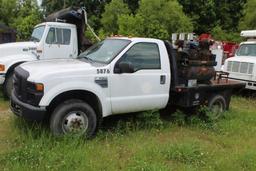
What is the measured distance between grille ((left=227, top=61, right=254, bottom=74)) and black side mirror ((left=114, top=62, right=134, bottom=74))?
21.3 feet

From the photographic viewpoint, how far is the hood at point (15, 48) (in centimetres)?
985

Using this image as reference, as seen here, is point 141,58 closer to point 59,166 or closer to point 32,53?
point 59,166

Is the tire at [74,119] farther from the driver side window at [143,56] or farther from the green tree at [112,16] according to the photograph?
the green tree at [112,16]

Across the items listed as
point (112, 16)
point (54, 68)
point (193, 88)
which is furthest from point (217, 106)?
point (112, 16)

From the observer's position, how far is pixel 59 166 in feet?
16.7

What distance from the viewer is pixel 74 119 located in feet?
20.3

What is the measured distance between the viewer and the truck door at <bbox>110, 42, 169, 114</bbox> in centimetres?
662

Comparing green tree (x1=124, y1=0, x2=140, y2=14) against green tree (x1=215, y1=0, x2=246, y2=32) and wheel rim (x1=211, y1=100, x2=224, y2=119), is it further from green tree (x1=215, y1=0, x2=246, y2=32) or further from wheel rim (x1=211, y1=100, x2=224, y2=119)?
wheel rim (x1=211, y1=100, x2=224, y2=119)

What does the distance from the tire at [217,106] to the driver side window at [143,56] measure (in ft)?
6.33

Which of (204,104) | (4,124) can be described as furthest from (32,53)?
(204,104)

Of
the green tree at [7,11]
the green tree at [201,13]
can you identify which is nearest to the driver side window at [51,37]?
the green tree at [7,11]

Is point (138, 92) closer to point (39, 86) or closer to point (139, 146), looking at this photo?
point (139, 146)

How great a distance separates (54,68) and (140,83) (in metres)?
1.66

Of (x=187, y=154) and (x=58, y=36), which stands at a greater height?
(x=58, y=36)
